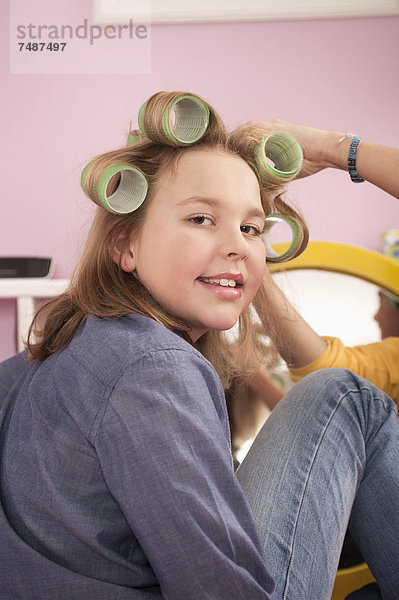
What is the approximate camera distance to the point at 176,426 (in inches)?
23.8

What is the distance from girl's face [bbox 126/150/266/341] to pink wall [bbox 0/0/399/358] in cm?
120

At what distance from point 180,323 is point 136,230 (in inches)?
5.7

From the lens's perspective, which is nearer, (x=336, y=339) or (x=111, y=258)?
(x=111, y=258)

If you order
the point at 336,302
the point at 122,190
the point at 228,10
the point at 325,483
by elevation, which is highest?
the point at 228,10

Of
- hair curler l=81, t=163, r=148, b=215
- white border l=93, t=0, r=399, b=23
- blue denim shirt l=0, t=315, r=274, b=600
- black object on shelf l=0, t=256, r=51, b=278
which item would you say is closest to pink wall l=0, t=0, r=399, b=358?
white border l=93, t=0, r=399, b=23

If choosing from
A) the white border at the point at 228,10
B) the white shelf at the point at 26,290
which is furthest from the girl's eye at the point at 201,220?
the white border at the point at 228,10

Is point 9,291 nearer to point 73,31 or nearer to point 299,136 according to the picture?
point 73,31

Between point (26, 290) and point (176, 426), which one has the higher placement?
point (176, 426)

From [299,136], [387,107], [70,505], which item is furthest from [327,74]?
[70,505]

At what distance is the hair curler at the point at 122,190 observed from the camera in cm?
82

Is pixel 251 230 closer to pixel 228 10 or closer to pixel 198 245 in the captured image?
pixel 198 245

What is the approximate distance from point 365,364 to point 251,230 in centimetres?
56

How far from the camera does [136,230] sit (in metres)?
0.87

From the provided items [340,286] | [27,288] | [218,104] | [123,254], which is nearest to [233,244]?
[123,254]
